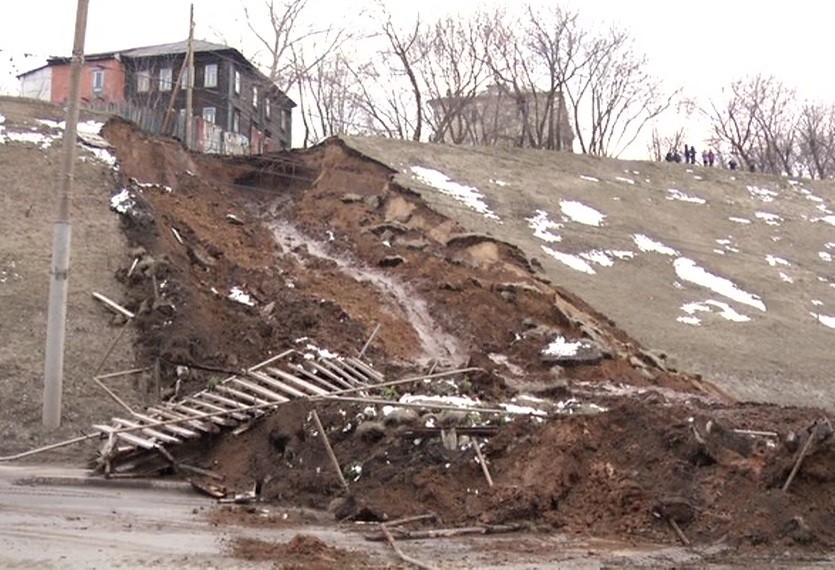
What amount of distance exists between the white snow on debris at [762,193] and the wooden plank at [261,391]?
3120cm

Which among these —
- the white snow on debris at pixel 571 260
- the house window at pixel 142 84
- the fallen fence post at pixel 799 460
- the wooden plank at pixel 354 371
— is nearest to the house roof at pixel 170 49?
the house window at pixel 142 84

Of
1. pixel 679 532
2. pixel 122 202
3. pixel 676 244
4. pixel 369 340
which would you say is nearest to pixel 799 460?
pixel 679 532

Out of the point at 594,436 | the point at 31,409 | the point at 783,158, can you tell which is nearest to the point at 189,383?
the point at 31,409

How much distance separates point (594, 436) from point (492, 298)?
10533 millimetres

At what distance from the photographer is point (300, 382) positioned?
1428 centimetres

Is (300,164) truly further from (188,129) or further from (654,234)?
(654,234)

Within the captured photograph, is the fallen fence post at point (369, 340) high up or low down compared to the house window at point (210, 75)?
down

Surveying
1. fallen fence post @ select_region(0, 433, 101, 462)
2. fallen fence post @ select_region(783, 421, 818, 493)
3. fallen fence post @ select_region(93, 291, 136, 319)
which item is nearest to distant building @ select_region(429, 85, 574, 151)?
fallen fence post @ select_region(93, 291, 136, 319)

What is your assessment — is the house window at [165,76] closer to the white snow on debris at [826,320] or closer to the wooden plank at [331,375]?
the white snow on debris at [826,320]

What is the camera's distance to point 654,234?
31.7 metres

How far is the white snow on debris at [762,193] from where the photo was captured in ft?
133

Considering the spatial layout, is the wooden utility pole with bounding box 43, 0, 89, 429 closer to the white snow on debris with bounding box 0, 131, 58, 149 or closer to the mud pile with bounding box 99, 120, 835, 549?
the mud pile with bounding box 99, 120, 835, 549

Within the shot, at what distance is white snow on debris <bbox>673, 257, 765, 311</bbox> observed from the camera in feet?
90.5

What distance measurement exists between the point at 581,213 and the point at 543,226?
3283 mm
